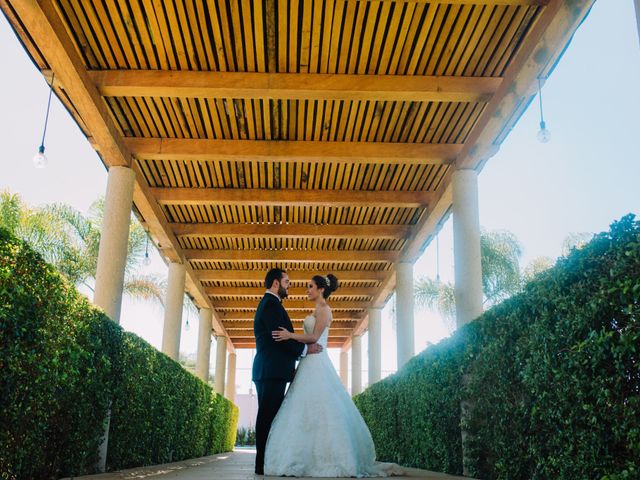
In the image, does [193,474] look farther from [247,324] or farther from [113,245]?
[247,324]

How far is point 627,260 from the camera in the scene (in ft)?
8.81

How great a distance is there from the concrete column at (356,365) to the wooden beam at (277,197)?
406 inches

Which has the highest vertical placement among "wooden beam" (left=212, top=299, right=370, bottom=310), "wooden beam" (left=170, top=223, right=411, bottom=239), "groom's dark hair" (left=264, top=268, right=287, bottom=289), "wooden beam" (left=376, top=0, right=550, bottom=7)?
"wooden beam" (left=376, top=0, right=550, bottom=7)

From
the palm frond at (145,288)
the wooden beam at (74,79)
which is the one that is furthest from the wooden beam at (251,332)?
the wooden beam at (74,79)

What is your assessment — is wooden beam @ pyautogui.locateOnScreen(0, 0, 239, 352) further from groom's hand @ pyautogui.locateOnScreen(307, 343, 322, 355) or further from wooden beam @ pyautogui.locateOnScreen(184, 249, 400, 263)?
groom's hand @ pyautogui.locateOnScreen(307, 343, 322, 355)

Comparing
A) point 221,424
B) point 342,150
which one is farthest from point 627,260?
point 221,424

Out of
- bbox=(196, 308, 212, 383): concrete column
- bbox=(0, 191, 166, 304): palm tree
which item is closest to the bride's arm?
bbox=(196, 308, 212, 383): concrete column

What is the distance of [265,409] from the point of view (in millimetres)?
5340

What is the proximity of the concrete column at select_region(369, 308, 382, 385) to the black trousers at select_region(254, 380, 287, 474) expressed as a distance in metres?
11.1

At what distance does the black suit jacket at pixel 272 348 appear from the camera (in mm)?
5312

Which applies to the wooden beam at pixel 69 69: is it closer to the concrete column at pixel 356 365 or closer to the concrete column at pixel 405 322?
the concrete column at pixel 405 322

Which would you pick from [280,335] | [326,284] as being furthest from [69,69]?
[280,335]

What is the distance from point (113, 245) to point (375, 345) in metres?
9.75

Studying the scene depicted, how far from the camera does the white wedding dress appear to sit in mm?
4979
